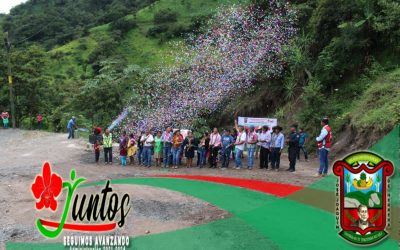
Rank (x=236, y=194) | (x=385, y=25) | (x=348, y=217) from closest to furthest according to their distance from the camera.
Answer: (x=348, y=217)
(x=236, y=194)
(x=385, y=25)

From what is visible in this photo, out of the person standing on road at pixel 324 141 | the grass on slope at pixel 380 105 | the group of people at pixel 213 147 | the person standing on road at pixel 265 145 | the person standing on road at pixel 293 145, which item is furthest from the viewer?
the person standing on road at pixel 265 145

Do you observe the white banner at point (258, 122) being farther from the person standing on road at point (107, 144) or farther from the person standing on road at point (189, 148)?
the person standing on road at point (107, 144)

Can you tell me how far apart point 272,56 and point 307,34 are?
2.03 metres

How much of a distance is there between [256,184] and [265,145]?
263cm

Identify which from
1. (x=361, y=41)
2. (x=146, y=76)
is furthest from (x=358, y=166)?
(x=146, y=76)

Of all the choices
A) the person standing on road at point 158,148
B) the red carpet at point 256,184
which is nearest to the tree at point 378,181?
the red carpet at point 256,184

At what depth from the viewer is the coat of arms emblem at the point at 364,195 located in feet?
20.0

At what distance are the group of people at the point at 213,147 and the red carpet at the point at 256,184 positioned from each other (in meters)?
1.78

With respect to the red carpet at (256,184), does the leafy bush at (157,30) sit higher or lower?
higher

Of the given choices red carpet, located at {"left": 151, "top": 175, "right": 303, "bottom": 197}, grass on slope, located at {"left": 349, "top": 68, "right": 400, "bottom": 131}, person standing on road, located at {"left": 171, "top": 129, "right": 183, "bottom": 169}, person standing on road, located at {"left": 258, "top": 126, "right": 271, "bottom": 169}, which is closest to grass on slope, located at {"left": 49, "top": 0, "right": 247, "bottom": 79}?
person standing on road, located at {"left": 171, "top": 129, "right": 183, "bottom": 169}

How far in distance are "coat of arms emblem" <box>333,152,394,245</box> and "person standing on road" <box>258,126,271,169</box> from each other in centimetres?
811

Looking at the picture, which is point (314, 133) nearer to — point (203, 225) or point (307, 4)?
point (307, 4)

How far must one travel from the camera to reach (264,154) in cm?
1464

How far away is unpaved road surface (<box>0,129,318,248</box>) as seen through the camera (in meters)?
8.95
